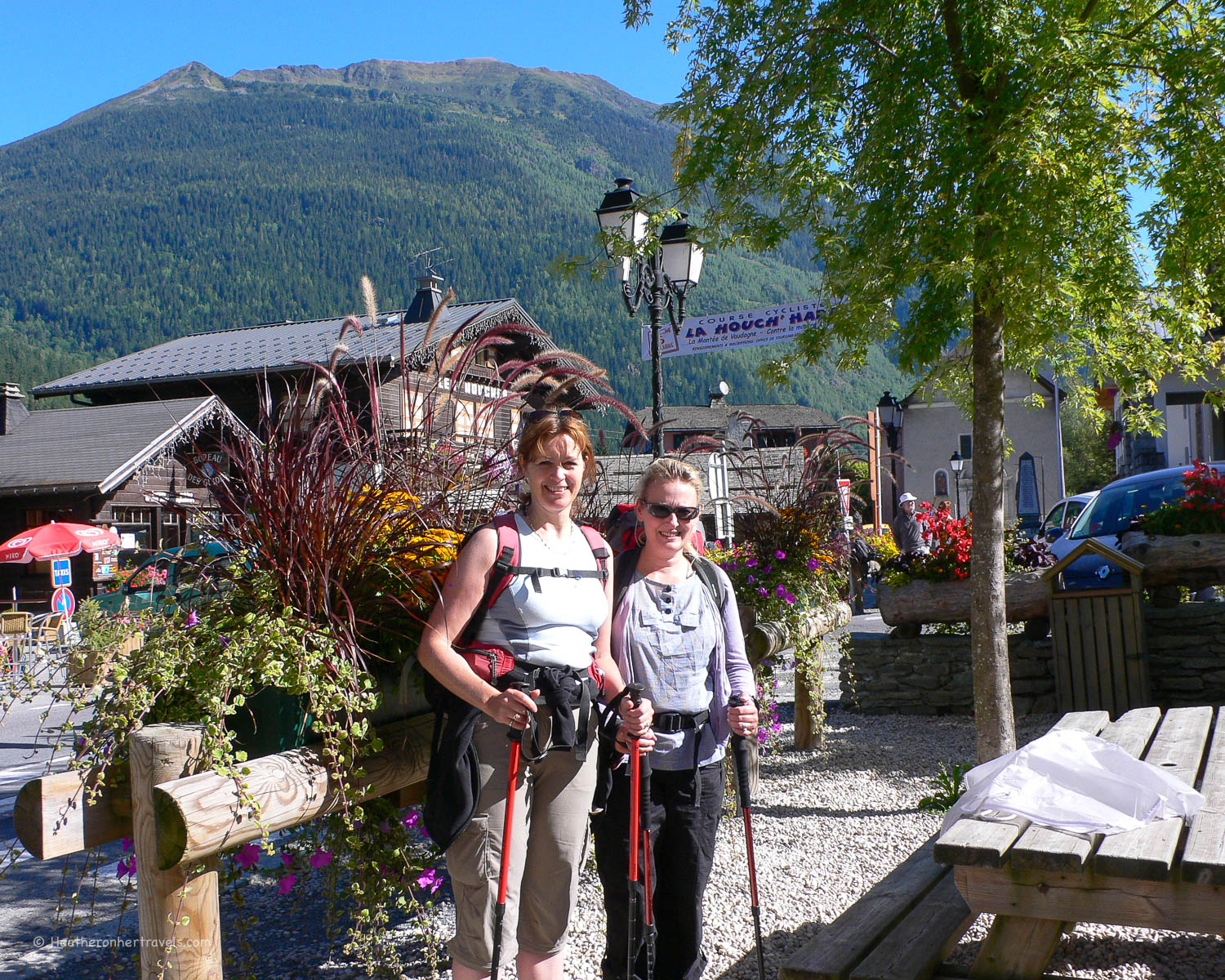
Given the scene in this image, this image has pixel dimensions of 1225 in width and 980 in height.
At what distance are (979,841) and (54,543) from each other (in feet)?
62.6

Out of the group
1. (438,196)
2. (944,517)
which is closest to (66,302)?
(438,196)

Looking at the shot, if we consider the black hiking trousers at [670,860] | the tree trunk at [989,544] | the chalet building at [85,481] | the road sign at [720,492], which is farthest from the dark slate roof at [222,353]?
the black hiking trousers at [670,860]

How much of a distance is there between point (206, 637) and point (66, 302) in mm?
129663

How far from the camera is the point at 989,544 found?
4785 millimetres

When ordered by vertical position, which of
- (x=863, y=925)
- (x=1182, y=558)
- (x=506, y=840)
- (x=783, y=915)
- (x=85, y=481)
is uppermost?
(x=85, y=481)

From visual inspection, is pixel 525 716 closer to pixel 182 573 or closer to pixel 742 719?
pixel 742 719

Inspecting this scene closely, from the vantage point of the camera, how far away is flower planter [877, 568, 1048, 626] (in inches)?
305

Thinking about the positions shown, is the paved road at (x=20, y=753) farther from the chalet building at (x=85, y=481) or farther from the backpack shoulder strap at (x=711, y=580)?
the chalet building at (x=85, y=481)

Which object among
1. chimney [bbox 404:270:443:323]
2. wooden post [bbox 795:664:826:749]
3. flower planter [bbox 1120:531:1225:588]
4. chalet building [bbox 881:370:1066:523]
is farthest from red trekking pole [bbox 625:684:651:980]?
chalet building [bbox 881:370:1066:523]

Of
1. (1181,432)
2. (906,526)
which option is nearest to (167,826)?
(906,526)

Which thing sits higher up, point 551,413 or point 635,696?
point 551,413

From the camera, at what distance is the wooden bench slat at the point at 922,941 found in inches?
98.0

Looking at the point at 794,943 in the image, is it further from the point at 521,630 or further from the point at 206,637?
the point at 206,637

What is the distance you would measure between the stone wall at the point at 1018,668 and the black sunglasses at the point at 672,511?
5012 mm
